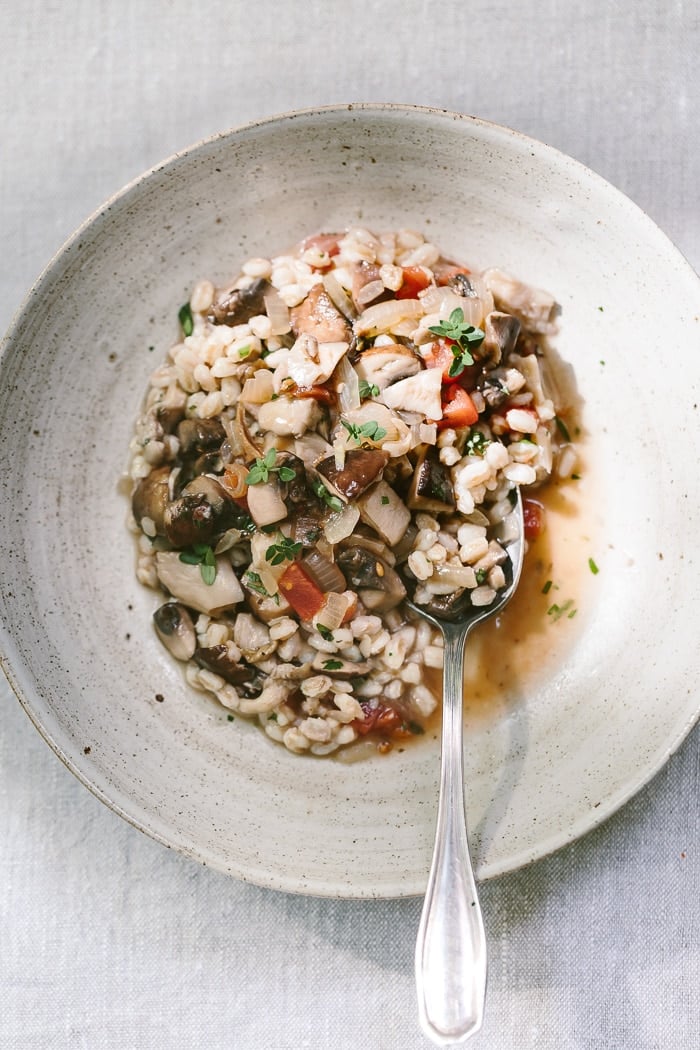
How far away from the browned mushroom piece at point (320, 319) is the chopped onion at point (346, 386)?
10 centimetres

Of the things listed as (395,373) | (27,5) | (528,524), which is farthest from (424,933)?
(27,5)

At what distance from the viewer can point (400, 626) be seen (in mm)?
2775

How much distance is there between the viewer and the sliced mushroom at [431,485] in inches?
102

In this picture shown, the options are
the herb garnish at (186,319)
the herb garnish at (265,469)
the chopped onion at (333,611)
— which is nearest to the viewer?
the herb garnish at (265,469)

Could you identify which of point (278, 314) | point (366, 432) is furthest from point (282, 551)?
point (278, 314)

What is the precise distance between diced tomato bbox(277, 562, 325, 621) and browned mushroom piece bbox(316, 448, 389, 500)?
277 mm

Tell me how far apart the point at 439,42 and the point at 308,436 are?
1.51 meters

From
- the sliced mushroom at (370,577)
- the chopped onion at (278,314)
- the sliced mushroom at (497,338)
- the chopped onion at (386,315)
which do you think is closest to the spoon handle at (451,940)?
the sliced mushroom at (370,577)

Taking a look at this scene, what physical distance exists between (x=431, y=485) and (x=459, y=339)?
1.39 feet

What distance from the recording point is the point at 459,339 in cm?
257

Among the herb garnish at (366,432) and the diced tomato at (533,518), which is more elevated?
the herb garnish at (366,432)

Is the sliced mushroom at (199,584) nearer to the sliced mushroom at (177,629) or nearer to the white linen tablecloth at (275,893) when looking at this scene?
the sliced mushroom at (177,629)

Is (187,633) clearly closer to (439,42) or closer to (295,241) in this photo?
(295,241)

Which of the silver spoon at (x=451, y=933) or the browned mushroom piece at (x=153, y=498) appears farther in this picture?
the browned mushroom piece at (x=153, y=498)
